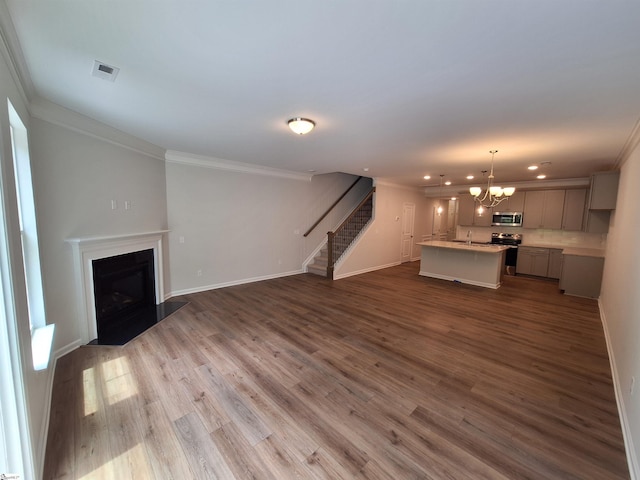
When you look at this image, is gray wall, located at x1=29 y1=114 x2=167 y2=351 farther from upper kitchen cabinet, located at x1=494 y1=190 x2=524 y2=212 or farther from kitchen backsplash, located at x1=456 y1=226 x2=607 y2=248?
kitchen backsplash, located at x1=456 y1=226 x2=607 y2=248

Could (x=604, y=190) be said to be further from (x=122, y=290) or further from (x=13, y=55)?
(x=122, y=290)

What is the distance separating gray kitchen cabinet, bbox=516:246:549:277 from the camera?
6.59 meters

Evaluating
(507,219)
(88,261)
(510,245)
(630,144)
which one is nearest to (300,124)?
(88,261)

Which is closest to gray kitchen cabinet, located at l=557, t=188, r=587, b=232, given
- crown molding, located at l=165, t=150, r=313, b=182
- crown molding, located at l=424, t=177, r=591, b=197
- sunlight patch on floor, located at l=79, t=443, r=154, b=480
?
crown molding, located at l=424, t=177, r=591, b=197

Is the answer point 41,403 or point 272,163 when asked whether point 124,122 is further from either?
point 41,403

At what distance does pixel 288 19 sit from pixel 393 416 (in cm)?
281

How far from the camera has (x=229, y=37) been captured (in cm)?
153

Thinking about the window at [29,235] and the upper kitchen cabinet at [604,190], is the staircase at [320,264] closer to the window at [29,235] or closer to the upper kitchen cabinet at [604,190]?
the window at [29,235]

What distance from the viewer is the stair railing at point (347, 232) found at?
6.39m

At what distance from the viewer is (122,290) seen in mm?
3828

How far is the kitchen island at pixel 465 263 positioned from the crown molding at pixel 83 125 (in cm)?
620

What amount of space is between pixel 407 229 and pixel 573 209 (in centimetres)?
403

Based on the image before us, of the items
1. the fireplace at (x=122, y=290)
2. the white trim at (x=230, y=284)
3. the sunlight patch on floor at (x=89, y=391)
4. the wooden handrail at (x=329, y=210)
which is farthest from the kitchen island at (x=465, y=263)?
the sunlight patch on floor at (x=89, y=391)

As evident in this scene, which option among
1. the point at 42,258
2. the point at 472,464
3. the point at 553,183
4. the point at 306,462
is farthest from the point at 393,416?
the point at 553,183
